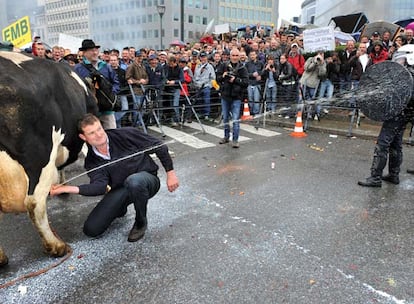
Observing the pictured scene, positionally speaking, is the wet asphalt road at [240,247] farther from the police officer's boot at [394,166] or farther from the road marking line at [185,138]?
the road marking line at [185,138]

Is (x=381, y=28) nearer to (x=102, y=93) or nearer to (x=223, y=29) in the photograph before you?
(x=223, y=29)

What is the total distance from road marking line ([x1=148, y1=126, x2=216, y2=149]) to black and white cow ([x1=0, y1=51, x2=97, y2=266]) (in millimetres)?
4357

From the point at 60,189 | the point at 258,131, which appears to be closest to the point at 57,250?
the point at 60,189

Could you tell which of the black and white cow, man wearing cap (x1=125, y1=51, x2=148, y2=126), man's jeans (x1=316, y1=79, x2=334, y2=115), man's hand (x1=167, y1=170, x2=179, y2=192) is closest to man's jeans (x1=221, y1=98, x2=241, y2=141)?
man wearing cap (x1=125, y1=51, x2=148, y2=126)

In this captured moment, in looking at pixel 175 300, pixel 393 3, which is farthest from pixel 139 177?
pixel 393 3

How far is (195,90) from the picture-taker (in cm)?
1019

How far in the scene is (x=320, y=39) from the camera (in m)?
9.55

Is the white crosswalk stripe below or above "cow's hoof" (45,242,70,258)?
below

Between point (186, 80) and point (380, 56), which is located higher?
point (380, 56)

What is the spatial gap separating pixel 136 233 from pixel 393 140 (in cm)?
364

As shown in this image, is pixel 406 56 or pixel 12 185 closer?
pixel 12 185

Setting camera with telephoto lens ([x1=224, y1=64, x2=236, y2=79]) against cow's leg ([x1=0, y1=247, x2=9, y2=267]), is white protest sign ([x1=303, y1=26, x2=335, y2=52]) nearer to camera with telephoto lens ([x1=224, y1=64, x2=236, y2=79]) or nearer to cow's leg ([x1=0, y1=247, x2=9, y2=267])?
camera with telephoto lens ([x1=224, y1=64, x2=236, y2=79])

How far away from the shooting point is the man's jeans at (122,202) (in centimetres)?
340

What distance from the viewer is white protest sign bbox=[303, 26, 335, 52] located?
9.41 metres
